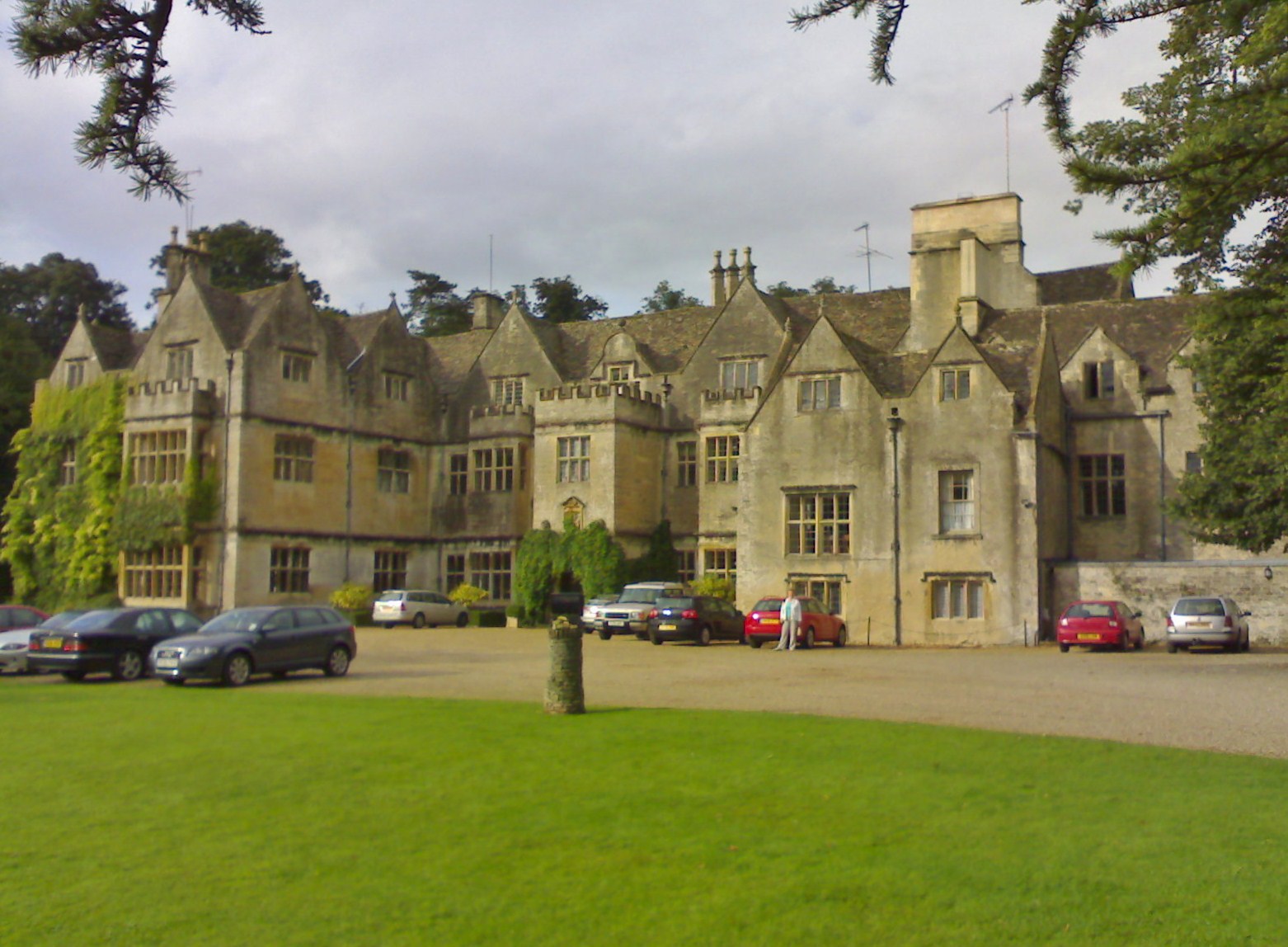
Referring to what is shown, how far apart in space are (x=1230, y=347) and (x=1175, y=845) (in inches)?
863

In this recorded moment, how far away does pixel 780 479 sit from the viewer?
1521 inches

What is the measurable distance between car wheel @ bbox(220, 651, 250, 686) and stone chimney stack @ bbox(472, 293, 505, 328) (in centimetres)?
3528

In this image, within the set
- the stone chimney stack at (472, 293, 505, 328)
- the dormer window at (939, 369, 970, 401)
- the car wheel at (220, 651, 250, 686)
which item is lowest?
the car wheel at (220, 651, 250, 686)

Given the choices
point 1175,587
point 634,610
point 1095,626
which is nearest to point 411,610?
point 634,610

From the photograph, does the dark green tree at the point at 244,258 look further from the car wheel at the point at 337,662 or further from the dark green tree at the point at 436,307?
the car wheel at the point at 337,662

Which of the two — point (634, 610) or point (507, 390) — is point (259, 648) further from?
point (507, 390)

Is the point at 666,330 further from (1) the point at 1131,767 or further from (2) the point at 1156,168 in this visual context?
(2) the point at 1156,168

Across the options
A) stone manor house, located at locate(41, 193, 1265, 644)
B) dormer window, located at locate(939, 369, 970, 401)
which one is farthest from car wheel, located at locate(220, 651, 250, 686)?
dormer window, located at locate(939, 369, 970, 401)

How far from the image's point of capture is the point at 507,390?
50.6 m

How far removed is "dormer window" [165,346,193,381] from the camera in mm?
43875

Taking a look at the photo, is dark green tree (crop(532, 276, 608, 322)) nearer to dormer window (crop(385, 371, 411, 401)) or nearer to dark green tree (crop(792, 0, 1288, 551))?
dormer window (crop(385, 371, 411, 401))

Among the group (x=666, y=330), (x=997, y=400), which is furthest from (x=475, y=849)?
(x=666, y=330)

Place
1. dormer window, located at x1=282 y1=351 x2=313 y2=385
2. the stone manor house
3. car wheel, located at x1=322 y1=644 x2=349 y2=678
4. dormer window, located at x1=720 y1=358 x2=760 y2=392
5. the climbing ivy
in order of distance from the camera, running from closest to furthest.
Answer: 1. car wheel, located at x1=322 y1=644 x2=349 y2=678
2. the stone manor house
3. the climbing ivy
4. dormer window, located at x1=282 y1=351 x2=313 y2=385
5. dormer window, located at x1=720 y1=358 x2=760 y2=392

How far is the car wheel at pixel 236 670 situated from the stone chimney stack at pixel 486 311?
35.3 m
